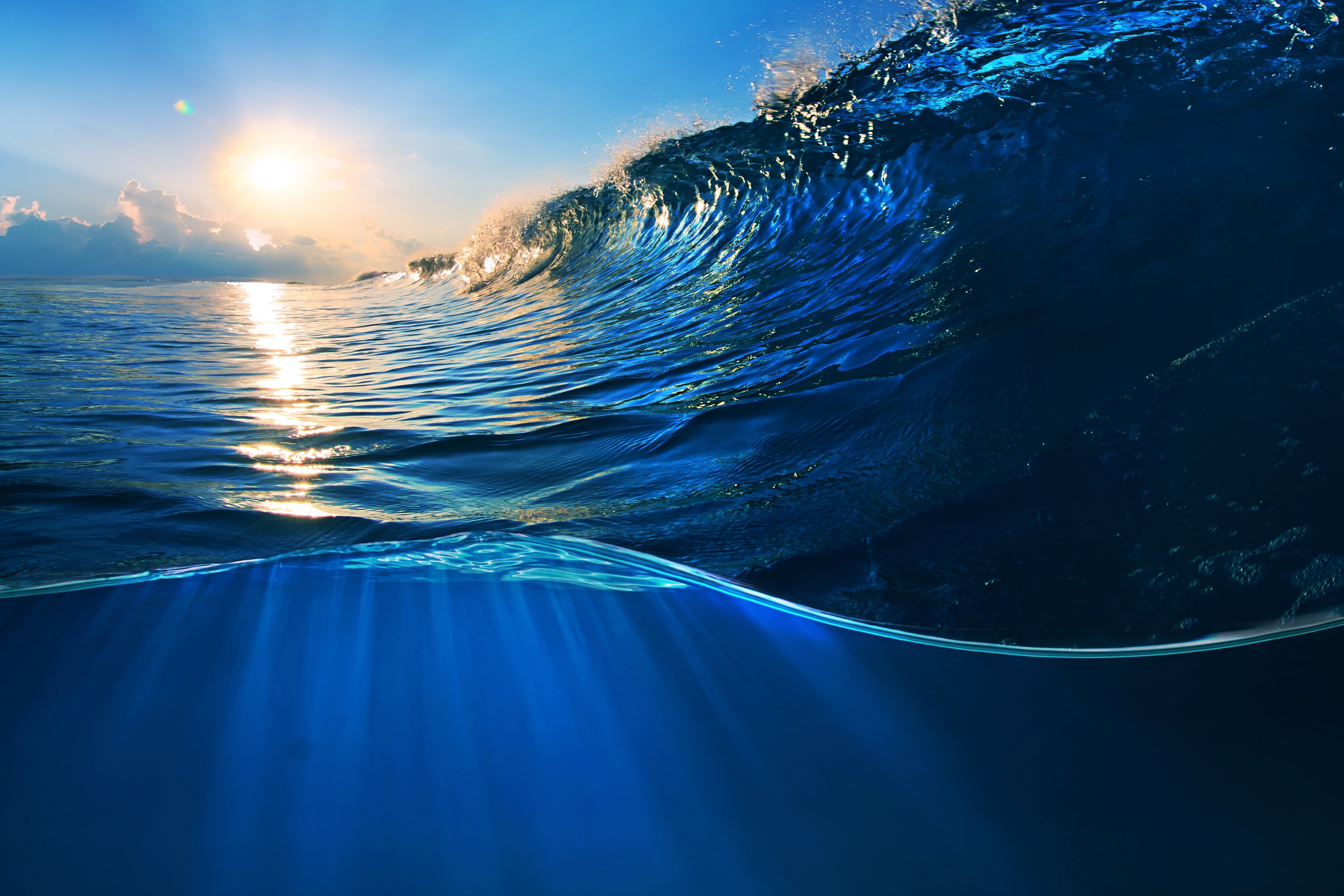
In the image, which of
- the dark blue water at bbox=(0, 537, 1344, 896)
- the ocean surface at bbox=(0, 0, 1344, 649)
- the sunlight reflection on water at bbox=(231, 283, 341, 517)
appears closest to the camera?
the dark blue water at bbox=(0, 537, 1344, 896)

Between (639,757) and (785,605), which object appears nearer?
(639,757)

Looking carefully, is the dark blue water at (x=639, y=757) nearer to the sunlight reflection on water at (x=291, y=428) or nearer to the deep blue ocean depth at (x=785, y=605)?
the deep blue ocean depth at (x=785, y=605)

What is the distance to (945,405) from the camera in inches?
76.1

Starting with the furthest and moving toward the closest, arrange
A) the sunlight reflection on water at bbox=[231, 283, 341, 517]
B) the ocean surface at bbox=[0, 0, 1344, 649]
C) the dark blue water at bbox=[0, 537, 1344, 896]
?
the sunlight reflection on water at bbox=[231, 283, 341, 517], the ocean surface at bbox=[0, 0, 1344, 649], the dark blue water at bbox=[0, 537, 1344, 896]

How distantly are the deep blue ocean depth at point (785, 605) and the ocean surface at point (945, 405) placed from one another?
0.05 feet

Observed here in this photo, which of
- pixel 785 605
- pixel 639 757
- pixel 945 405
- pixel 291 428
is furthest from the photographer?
pixel 291 428

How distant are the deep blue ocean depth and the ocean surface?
0.05 feet

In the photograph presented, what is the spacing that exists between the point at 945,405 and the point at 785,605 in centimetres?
93

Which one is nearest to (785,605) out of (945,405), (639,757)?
(639,757)

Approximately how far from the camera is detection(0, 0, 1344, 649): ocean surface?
1.33 m

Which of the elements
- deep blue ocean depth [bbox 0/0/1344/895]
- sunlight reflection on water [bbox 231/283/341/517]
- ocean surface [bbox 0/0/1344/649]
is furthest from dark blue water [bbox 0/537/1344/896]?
sunlight reflection on water [bbox 231/283/341/517]

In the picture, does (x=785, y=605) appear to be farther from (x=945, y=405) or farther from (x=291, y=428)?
(x=291, y=428)

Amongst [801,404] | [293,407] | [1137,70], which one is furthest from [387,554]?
[1137,70]

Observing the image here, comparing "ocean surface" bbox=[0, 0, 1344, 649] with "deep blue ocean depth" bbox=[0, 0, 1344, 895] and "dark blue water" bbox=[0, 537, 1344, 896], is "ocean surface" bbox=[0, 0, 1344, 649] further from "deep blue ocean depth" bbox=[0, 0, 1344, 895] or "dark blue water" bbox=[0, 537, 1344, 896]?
"dark blue water" bbox=[0, 537, 1344, 896]
